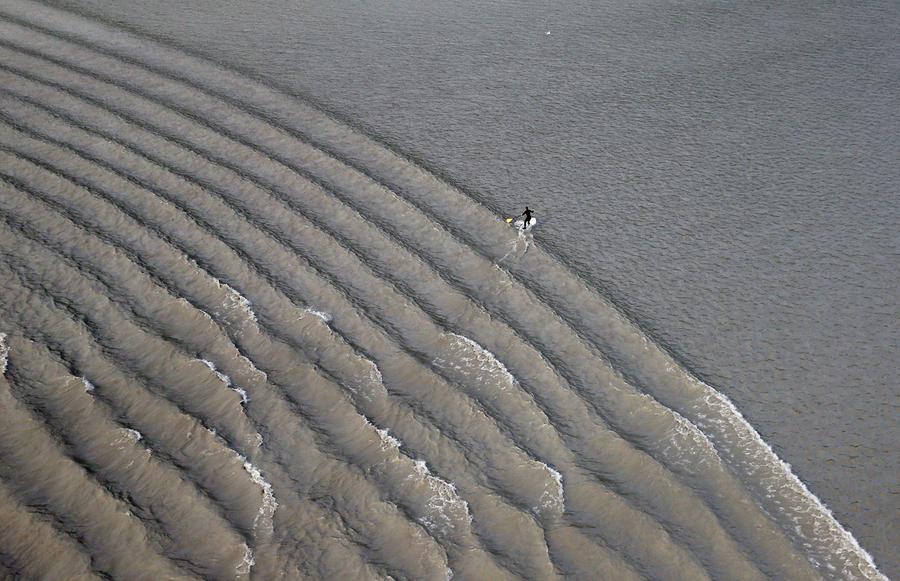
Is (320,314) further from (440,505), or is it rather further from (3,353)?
(3,353)

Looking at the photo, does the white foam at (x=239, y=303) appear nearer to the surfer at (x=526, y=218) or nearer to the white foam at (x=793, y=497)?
the surfer at (x=526, y=218)

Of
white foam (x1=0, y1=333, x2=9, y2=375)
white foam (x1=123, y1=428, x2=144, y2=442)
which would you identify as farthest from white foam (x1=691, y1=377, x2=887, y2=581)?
white foam (x1=0, y1=333, x2=9, y2=375)

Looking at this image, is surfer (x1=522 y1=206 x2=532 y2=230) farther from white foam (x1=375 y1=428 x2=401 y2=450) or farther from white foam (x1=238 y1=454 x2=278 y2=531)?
white foam (x1=238 y1=454 x2=278 y2=531)

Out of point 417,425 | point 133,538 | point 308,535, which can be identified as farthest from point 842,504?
point 133,538

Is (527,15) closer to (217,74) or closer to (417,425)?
(217,74)

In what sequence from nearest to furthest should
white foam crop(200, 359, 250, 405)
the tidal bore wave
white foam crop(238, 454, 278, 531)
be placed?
the tidal bore wave, white foam crop(238, 454, 278, 531), white foam crop(200, 359, 250, 405)

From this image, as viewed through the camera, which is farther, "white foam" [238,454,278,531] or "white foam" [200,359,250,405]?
"white foam" [200,359,250,405]
